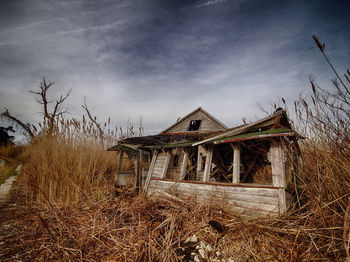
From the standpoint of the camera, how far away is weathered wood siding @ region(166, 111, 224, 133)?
53.2ft

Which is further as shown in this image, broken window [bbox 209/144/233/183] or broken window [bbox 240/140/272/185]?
broken window [bbox 209/144/233/183]

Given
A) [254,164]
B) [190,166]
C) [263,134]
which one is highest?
[263,134]

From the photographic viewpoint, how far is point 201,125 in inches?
655

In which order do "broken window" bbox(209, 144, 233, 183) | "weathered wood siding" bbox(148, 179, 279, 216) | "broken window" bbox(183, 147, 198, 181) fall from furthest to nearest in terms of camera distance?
"broken window" bbox(209, 144, 233, 183) < "broken window" bbox(183, 147, 198, 181) < "weathered wood siding" bbox(148, 179, 279, 216)

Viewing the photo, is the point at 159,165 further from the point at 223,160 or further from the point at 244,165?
the point at 244,165

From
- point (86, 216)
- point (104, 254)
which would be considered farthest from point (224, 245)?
point (86, 216)

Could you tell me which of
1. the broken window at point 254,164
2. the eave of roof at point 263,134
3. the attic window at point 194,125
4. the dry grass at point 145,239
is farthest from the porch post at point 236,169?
the attic window at point 194,125

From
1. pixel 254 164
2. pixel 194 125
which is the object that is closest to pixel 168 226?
pixel 254 164

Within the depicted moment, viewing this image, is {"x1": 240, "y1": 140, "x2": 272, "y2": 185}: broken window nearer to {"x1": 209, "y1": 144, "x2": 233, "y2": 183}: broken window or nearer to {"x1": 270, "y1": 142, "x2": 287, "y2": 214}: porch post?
{"x1": 209, "y1": 144, "x2": 233, "y2": 183}: broken window

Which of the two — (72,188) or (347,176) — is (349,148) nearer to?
(347,176)

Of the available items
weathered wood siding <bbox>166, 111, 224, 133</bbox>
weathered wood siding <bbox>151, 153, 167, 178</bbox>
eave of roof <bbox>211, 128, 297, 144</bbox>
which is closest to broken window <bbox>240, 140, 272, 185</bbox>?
eave of roof <bbox>211, 128, 297, 144</bbox>

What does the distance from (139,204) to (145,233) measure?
138 cm

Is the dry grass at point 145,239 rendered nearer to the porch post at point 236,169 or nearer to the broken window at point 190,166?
the porch post at point 236,169

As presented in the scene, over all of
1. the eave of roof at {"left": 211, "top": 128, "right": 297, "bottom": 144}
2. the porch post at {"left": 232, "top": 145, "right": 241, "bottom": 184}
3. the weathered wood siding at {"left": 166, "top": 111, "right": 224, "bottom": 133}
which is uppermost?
the weathered wood siding at {"left": 166, "top": 111, "right": 224, "bottom": 133}
